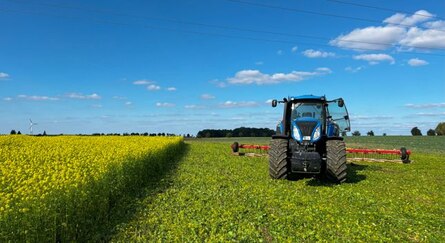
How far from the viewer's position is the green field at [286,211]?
7.13 m

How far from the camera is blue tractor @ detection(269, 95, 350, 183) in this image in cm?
1198

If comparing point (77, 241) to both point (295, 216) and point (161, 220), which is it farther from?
point (295, 216)

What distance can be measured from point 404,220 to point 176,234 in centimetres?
476

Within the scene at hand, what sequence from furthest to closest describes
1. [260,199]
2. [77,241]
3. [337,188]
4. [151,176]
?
[151,176] → [337,188] → [260,199] → [77,241]

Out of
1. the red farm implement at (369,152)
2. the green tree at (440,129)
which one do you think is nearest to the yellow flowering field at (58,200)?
the red farm implement at (369,152)

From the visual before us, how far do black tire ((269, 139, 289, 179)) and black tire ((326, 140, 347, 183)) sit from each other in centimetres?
136

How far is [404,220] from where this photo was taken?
8.10m

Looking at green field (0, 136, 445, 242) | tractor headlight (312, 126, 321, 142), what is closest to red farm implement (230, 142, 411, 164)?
green field (0, 136, 445, 242)

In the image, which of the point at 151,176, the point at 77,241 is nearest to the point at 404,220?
the point at 77,241

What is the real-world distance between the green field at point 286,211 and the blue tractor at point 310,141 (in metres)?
0.54

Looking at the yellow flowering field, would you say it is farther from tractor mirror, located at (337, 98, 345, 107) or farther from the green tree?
the green tree

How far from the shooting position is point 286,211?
874 centimetres

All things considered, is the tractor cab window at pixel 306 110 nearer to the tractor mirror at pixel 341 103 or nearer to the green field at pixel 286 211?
the tractor mirror at pixel 341 103

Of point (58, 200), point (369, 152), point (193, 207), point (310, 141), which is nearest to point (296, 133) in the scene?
point (310, 141)
